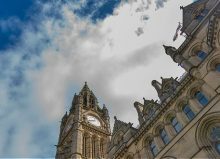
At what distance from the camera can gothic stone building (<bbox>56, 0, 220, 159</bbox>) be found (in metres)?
19.3

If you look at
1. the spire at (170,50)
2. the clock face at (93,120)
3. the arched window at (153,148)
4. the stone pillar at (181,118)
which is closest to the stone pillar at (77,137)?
the clock face at (93,120)

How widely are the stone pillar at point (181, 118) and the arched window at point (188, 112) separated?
0.94ft

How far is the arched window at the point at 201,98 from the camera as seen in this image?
20.5 m

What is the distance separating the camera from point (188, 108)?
22.0 metres

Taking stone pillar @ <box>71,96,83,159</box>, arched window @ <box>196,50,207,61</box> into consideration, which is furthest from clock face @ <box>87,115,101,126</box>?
arched window @ <box>196,50,207,61</box>

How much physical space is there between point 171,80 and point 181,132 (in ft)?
20.9

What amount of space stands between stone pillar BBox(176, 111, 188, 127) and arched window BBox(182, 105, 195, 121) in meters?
0.29

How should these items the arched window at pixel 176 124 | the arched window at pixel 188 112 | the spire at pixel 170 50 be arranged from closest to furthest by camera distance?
the arched window at pixel 188 112, the arched window at pixel 176 124, the spire at pixel 170 50

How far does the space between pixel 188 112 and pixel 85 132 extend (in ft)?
102

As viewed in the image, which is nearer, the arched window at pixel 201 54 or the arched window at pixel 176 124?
the arched window at pixel 176 124

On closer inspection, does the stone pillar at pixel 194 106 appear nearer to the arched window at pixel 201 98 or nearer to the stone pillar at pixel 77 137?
the arched window at pixel 201 98

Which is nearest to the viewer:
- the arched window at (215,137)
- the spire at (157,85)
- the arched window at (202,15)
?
the arched window at (215,137)

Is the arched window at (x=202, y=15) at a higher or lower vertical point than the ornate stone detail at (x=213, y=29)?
higher

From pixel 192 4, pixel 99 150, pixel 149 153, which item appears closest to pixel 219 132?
pixel 149 153
